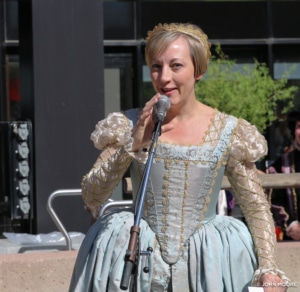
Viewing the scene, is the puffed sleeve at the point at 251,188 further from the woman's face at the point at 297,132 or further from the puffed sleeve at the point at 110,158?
the woman's face at the point at 297,132

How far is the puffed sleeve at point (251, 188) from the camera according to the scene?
4.23 meters

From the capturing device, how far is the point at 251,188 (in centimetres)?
430

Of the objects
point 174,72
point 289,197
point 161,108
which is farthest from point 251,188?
point 289,197

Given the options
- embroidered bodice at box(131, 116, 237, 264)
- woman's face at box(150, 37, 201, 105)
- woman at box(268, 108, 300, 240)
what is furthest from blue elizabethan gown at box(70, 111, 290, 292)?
woman at box(268, 108, 300, 240)

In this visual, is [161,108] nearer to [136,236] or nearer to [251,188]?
[136,236]

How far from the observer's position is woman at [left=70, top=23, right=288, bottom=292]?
4.17 meters

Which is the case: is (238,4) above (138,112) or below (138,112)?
above

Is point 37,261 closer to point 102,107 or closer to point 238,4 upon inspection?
point 102,107

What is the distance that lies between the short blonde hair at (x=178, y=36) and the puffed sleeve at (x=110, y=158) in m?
0.31

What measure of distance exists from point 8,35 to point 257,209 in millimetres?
10167

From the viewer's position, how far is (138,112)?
439 centimetres

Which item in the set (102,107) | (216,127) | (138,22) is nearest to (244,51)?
(138,22)

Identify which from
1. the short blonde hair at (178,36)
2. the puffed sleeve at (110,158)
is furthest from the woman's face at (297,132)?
the puffed sleeve at (110,158)

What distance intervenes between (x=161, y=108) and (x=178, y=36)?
1.90 ft
